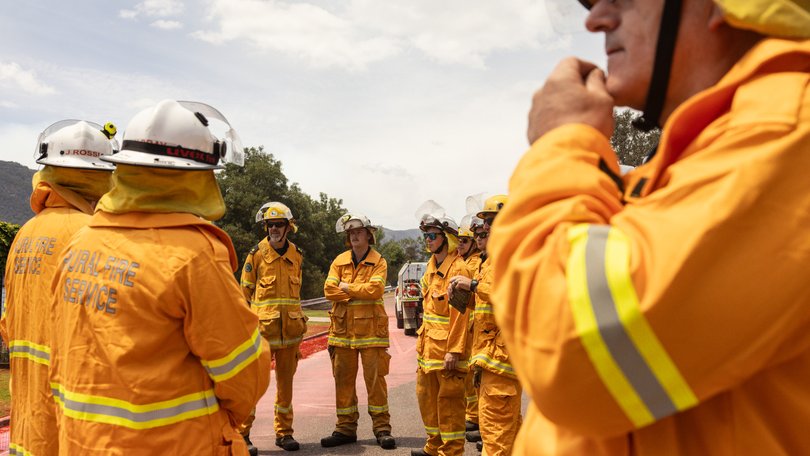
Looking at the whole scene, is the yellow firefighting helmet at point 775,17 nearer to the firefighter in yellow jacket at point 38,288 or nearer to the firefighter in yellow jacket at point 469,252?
the firefighter in yellow jacket at point 38,288

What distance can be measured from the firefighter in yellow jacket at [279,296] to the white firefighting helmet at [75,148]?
3.63m

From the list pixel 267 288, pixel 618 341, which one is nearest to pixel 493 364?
pixel 267 288

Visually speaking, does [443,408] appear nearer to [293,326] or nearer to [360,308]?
[360,308]

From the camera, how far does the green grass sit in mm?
8250

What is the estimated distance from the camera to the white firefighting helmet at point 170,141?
109 inches

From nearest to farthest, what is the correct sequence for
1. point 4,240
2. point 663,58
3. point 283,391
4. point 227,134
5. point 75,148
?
point 663,58 < point 227,134 < point 75,148 < point 283,391 < point 4,240

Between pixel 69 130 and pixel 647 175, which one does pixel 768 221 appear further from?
pixel 69 130

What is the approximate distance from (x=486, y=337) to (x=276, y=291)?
331 cm

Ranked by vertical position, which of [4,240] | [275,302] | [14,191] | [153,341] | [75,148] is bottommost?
[275,302]

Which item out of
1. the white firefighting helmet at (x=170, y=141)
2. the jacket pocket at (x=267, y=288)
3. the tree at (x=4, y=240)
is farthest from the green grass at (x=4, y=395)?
the white firefighting helmet at (x=170, y=141)

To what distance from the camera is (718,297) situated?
813mm

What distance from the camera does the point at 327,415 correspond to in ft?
29.5

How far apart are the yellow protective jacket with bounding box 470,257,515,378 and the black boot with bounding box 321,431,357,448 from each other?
255cm

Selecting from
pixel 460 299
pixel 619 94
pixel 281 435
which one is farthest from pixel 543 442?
pixel 281 435
